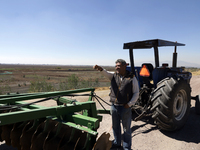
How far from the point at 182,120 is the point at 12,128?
4.06 m

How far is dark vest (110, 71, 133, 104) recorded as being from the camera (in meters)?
2.54

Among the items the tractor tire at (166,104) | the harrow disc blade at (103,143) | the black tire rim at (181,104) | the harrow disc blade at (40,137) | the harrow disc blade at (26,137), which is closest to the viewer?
the harrow disc blade at (103,143)

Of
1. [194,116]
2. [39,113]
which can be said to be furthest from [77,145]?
[194,116]

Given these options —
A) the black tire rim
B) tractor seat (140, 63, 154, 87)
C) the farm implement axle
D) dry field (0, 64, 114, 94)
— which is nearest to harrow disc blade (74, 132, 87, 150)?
the farm implement axle

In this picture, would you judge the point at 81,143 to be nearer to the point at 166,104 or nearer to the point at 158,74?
the point at 166,104

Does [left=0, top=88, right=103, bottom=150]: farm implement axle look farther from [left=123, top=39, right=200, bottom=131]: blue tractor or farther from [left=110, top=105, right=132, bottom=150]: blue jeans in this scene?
[left=123, top=39, right=200, bottom=131]: blue tractor

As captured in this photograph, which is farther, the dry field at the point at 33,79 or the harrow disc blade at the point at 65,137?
the dry field at the point at 33,79

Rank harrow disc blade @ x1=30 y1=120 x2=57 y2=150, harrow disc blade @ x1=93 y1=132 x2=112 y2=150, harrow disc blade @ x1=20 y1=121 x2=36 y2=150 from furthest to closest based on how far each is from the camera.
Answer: harrow disc blade @ x1=20 y1=121 x2=36 y2=150 → harrow disc blade @ x1=30 y1=120 x2=57 y2=150 → harrow disc blade @ x1=93 y1=132 x2=112 y2=150

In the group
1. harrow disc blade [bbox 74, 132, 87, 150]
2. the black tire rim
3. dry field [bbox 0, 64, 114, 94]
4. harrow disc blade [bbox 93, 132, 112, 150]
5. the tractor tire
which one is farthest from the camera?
dry field [bbox 0, 64, 114, 94]

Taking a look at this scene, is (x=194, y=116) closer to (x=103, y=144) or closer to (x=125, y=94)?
(x=125, y=94)

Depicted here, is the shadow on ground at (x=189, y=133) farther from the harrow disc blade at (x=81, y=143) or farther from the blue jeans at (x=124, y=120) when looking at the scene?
the harrow disc blade at (x=81, y=143)

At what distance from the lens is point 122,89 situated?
8.37 ft

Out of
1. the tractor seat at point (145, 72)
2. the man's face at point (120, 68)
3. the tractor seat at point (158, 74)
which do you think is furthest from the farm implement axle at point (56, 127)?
the tractor seat at point (158, 74)

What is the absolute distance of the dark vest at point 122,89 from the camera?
254 centimetres
